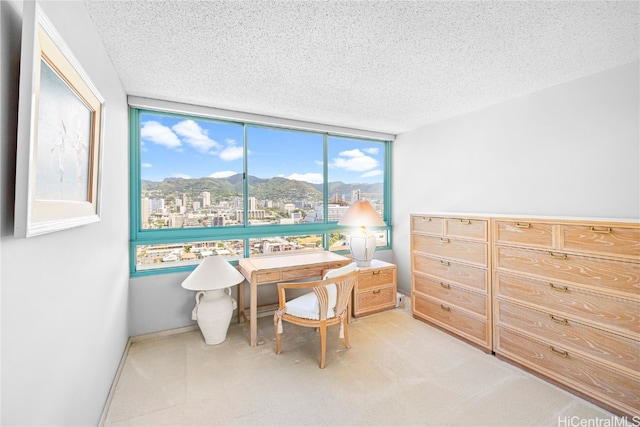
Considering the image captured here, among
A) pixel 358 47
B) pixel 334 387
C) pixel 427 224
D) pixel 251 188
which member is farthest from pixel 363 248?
pixel 358 47

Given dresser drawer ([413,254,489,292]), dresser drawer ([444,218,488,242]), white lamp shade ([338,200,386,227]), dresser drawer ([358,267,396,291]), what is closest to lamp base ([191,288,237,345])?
dresser drawer ([358,267,396,291])

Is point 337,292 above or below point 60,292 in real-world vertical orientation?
below

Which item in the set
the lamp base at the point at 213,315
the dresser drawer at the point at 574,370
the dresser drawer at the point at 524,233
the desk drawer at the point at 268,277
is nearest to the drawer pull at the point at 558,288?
the dresser drawer at the point at 524,233

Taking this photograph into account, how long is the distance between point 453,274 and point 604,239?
123 cm

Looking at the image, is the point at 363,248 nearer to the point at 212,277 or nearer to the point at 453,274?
the point at 453,274

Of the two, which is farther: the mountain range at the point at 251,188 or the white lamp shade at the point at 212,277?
the mountain range at the point at 251,188

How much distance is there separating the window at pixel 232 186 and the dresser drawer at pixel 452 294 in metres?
1.23

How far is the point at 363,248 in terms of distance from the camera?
3547 millimetres

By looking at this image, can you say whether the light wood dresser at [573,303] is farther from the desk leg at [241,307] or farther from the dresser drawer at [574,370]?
the desk leg at [241,307]

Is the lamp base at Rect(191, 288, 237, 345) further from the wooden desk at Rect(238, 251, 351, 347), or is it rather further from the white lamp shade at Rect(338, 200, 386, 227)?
the white lamp shade at Rect(338, 200, 386, 227)

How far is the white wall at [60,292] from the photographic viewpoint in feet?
2.78

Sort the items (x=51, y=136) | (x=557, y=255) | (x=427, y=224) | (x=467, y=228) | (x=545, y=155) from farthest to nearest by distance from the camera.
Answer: (x=427, y=224) < (x=467, y=228) < (x=545, y=155) < (x=557, y=255) < (x=51, y=136)

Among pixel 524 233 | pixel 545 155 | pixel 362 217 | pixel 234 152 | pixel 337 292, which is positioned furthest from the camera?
pixel 362 217

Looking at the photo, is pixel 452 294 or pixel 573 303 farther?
pixel 452 294
